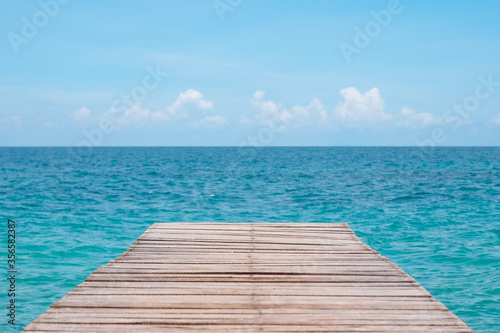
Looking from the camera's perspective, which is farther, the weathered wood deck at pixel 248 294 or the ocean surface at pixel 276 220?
the ocean surface at pixel 276 220

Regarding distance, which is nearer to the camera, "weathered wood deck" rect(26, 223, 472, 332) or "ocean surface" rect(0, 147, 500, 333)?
"weathered wood deck" rect(26, 223, 472, 332)

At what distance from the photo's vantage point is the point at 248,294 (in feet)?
13.8

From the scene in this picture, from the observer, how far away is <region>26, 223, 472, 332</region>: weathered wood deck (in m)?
3.54

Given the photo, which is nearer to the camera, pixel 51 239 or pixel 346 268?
pixel 346 268

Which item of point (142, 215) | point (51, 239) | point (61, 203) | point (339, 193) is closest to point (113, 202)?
point (61, 203)

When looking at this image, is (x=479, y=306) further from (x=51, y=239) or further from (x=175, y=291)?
(x=51, y=239)

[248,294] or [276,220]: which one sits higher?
[248,294]

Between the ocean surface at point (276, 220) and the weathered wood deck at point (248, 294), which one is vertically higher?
the weathered wood deck at point (248, 294)

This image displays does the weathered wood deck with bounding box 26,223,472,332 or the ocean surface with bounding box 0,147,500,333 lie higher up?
the weathered wood deck with bounding box 26,223,472,332

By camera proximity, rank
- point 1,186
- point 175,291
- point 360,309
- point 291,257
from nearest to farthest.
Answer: point 360,309 → point 175,291 → point 291,257 → point 1,186

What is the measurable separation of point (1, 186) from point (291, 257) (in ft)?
94.4

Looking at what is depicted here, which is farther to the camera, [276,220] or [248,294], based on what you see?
[276,220]

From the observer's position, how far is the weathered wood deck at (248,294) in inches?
139

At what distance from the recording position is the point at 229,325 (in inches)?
138
